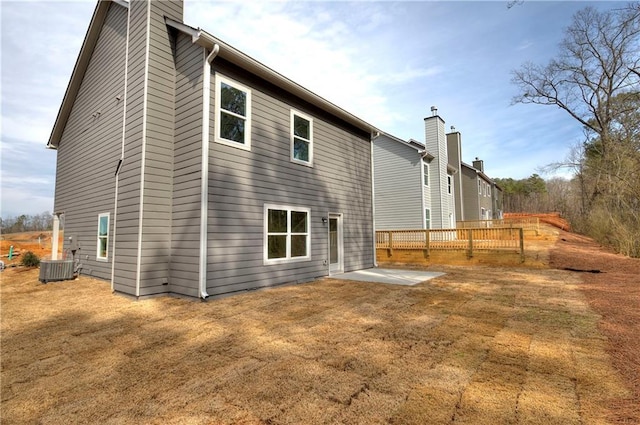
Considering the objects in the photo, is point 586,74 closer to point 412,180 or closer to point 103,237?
point 412,180

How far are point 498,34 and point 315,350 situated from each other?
12939mm

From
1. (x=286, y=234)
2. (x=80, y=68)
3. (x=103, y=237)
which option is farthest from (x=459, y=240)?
(x=80, y=68)

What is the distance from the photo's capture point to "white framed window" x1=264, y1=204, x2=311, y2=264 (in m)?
7.38

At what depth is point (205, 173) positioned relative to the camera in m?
6.03

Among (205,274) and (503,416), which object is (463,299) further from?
(205,274)

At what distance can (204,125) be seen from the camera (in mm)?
6090

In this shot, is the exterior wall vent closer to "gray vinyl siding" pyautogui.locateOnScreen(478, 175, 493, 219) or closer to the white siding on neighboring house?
the white siding on neighboring house

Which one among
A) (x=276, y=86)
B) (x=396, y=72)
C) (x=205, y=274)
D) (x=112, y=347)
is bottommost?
(x=112, y=347)

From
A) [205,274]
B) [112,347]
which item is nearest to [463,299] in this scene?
[205,274]

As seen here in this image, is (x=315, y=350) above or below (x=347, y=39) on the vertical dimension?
below

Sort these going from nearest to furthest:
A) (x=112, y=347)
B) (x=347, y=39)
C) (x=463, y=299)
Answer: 1. (x=112, y=347)
2. (x=463, y=299)
3. (x=347, y=39)

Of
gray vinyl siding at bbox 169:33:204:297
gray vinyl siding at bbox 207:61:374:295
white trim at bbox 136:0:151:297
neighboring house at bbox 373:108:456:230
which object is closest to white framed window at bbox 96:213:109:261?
white trim at bbox 136:0:151:297

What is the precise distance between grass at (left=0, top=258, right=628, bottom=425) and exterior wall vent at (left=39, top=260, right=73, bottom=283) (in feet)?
8.40

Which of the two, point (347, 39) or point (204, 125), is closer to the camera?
point (204, 125)
